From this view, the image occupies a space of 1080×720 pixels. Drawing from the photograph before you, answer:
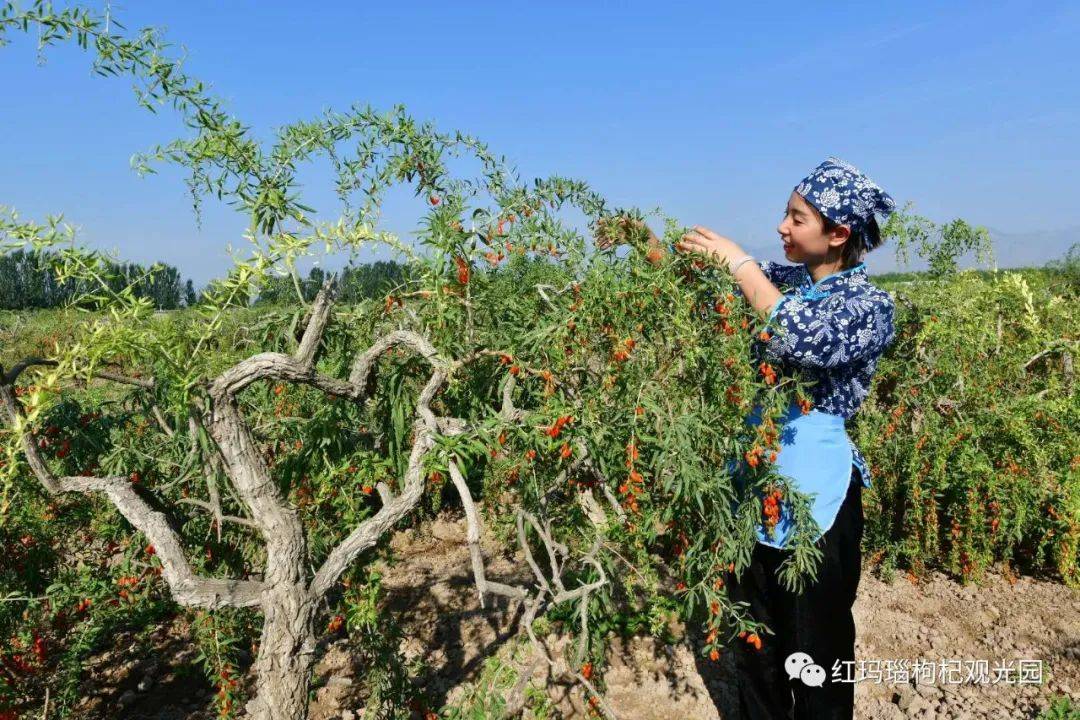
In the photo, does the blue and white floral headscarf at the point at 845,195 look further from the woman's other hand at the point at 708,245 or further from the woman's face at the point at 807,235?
the woman's other hand at the point at 708,245

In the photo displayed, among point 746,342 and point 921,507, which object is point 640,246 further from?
point 921,507

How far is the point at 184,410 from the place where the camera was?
1565mm

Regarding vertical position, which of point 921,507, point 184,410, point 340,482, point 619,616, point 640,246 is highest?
point 640,246

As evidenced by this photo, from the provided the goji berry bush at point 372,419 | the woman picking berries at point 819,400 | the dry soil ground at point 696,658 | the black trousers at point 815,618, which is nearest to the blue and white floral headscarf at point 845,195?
the woman picking berries at point 819,400

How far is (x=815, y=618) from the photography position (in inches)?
85.4

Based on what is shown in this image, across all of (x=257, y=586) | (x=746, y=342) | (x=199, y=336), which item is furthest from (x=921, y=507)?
(x=199, y=336)

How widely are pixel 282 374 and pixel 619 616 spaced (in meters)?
2.45

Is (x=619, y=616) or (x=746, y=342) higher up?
(x=746, y=342)

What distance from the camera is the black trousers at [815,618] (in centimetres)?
215

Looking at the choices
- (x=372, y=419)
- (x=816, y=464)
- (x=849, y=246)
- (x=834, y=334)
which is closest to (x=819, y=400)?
(x=816, y=464)

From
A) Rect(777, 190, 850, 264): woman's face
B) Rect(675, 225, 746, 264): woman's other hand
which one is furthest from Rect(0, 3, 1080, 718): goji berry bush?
Rect(777, 190, 850, 264): woman's face

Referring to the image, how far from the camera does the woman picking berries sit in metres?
1.86

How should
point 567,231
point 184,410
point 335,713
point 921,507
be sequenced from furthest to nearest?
point 921,507 < point 335,713 < point 567,231 < point 184,410

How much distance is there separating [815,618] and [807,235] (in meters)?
1.19
